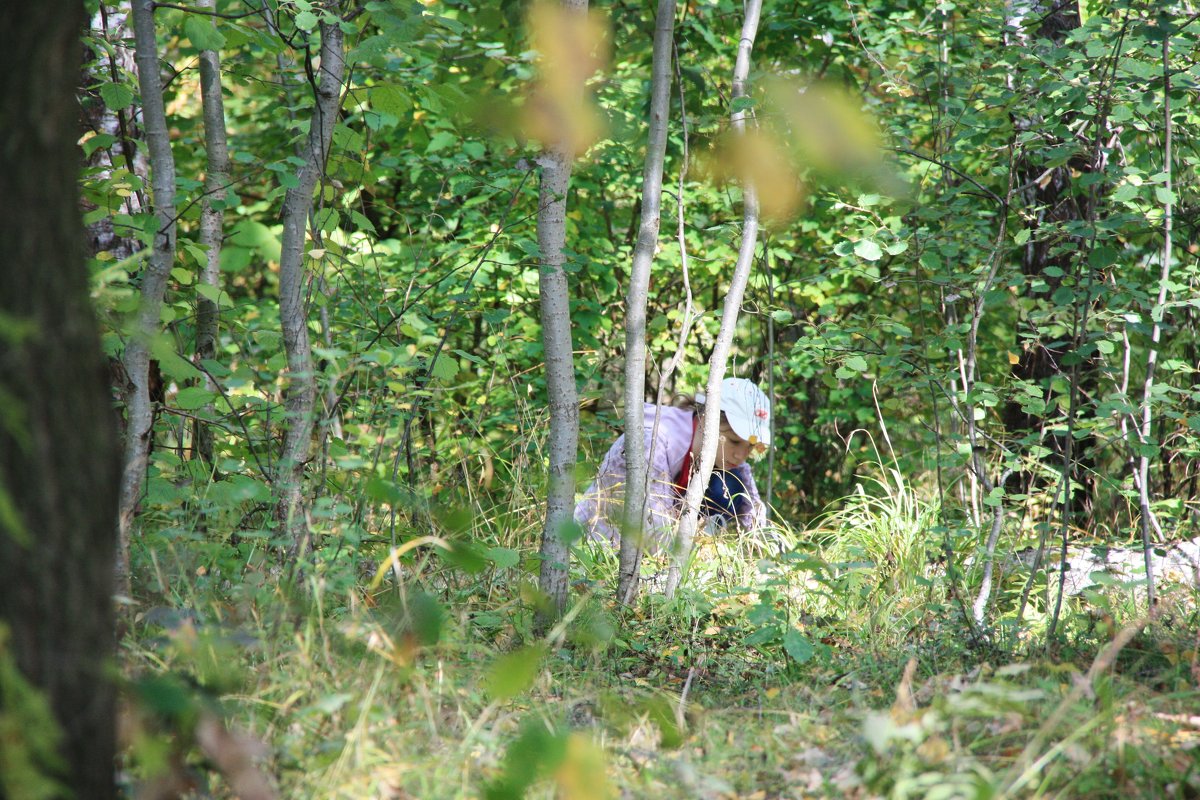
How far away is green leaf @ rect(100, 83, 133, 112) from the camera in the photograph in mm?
2957

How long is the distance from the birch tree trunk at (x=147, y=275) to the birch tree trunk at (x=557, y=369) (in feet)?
3.78

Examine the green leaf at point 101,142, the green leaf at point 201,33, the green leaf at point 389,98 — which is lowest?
the green leaf at point 101,142

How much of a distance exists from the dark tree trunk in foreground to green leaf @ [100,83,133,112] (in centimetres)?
178

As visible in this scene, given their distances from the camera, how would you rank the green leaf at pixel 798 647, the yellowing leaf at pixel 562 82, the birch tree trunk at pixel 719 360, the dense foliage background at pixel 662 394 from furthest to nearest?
Result: the birch tree trunk at pixel 719 360 → the yellowing leaf at pixel 562 82 → the green leaf at pixel 798 647 → the dense foliage background at pixel 662 394

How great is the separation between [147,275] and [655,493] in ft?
7.18

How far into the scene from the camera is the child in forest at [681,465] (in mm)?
4090

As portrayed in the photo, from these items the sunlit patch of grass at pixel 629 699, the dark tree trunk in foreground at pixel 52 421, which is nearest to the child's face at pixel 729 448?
the sunlit patch of grass at pixel 629 699

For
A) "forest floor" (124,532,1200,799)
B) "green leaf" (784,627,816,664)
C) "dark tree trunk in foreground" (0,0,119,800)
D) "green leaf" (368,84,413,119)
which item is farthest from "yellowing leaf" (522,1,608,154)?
"dark tree trunk in foreground" (0,0,119,800)

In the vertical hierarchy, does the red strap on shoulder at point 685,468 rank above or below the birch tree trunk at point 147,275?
below

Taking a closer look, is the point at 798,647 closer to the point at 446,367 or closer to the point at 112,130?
the point at 446,367

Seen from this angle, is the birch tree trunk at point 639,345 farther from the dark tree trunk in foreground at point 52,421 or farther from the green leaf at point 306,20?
the dark tree trunk in foreground at point 52,421

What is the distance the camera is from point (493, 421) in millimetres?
5141

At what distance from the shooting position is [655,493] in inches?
162

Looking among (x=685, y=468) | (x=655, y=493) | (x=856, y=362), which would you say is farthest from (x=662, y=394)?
(x=856, y=362)
